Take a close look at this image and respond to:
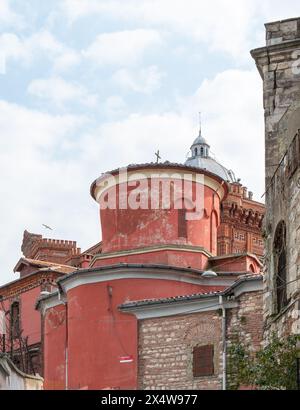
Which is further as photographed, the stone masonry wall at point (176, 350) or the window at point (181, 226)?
the window at point (181, 226)

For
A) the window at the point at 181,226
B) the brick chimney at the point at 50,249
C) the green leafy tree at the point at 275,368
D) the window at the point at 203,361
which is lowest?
the green leafy tree at the point at 275,368

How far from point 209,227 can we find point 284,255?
17.5 metres

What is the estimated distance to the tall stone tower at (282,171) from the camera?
720 inches

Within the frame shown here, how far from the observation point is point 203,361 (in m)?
28.4

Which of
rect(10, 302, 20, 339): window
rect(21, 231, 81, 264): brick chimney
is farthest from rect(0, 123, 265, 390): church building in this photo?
rect(21, 231, 81, 264): brick chimney

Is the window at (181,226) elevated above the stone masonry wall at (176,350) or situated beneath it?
elevated above


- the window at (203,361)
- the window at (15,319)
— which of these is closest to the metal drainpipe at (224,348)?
the window at (203,361)

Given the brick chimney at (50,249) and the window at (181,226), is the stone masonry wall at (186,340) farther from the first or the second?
the brick chimney at (50,249)

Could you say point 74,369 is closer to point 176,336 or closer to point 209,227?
point 176,336

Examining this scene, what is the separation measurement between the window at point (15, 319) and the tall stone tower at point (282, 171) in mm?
27111

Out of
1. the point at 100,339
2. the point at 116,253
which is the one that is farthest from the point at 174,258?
the point at 100,339

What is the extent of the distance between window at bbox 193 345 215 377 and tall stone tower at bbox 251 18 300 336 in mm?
7941

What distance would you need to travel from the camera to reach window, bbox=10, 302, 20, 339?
46872 mm
